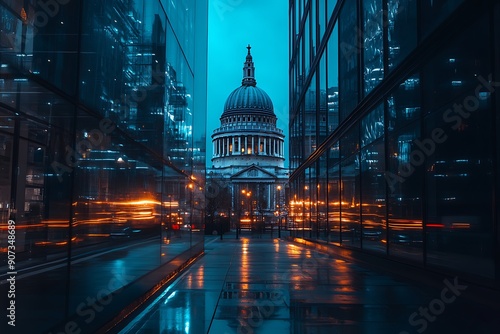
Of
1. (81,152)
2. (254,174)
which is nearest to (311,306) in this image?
(81,152)

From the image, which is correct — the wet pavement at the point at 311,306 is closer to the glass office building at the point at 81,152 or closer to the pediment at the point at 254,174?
the glass office building at the point at 81,152

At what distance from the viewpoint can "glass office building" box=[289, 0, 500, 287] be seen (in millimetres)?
8789

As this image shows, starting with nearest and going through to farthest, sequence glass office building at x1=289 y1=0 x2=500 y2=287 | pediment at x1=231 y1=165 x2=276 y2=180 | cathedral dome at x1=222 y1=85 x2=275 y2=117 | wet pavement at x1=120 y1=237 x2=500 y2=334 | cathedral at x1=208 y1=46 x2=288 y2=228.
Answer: wet pavement at x1=120 y1=237 x2=500 y2=334 → glass office building at x1=289 y1=0 x2=500 y2=287 → cathedral at x1=208 y1=46 x2=288 y2=228 → pediment at x1=231 y1=165 x2=276 y2=180 → cathedral dome at x1=222 y1=85 x2=275 y2=117

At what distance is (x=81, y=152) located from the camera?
745 centimetres

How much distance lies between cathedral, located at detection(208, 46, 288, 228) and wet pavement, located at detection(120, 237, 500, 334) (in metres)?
113

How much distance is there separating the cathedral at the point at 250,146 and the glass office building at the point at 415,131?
105281mm

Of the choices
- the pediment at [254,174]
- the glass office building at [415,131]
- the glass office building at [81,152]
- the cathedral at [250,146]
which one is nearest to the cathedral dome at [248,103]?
the cathedral at [250,146]

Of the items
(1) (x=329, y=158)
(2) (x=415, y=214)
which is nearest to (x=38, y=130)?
(2) (x=415, y=214)

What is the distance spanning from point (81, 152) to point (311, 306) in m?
4.52

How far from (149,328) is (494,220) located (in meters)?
5.29

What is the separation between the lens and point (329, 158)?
76.9ft

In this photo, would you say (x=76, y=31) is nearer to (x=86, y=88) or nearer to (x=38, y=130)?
(x=86, y=88)

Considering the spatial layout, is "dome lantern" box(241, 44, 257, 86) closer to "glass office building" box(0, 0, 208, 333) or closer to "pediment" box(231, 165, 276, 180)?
"pediment" box(231, 165, 276, 180)

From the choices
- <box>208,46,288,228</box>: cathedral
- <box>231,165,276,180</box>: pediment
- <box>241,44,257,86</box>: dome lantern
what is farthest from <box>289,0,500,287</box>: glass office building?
<box>241,44,257,86</box>: dome lantern
